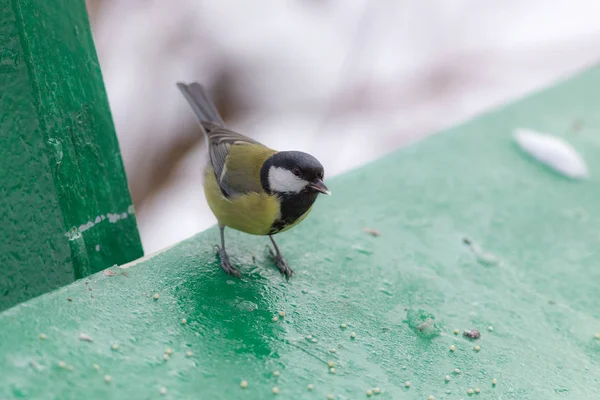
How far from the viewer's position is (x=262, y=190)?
8.31 feet

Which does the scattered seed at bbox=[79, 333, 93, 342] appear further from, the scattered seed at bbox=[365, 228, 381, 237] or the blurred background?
the blurred background

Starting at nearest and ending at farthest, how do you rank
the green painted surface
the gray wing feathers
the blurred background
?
the green painted surface
the gray wing feathers
the blurred background

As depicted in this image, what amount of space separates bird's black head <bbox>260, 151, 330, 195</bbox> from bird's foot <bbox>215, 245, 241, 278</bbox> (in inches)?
11.7

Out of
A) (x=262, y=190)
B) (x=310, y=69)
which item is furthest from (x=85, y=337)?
(x=310, y=69)

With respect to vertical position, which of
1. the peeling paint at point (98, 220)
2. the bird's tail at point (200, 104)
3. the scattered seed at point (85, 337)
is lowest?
the scattered seed at point (85, 337)

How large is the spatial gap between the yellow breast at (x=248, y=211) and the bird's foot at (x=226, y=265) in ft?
0.36

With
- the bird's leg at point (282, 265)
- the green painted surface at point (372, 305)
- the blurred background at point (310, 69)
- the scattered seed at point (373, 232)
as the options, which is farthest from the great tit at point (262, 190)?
the blurred background at point (310, 69)

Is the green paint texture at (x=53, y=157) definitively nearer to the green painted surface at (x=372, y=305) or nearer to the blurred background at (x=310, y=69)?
the green painted surface at (x=372, y=305)

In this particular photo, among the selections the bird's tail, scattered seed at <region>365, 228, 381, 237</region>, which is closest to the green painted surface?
scattered seed at <region>365, 228, 381, 237</region>

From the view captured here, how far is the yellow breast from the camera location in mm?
2494

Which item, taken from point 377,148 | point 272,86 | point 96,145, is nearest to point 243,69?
point 272,86

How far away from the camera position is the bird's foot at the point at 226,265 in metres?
2.53

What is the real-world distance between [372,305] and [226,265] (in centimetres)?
54

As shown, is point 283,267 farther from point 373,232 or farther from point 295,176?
point 373,232
